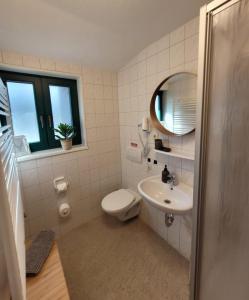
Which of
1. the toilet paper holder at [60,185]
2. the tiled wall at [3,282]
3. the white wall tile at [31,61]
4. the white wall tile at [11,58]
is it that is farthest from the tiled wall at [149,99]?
the tiled wall at [3,282]

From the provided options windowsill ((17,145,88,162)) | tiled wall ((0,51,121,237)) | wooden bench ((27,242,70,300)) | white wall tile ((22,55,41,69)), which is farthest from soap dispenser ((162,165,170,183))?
white wall tile ((22,55,41,69))

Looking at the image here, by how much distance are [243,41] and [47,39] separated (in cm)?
151

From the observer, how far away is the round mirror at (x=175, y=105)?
4.35 feet

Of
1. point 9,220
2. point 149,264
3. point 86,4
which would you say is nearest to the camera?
point 9,220

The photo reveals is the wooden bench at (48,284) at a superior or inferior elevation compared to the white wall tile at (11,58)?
inferior

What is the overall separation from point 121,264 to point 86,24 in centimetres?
226

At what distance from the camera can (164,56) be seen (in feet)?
4.83

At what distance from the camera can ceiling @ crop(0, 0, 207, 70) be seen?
3.45 feet

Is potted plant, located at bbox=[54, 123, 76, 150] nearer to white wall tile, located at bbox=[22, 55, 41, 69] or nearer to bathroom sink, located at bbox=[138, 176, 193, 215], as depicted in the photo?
white wall tile, located at bbox=[22, 55, 41, 69]

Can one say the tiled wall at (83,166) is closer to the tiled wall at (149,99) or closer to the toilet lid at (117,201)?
the tiled wall at (149,99)

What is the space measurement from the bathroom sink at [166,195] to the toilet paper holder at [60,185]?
3.08ft

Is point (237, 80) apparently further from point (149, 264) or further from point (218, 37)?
point (149, 264)

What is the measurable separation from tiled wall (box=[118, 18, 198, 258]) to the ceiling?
12cm

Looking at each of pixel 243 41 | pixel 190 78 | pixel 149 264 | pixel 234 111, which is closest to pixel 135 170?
pixel 149 264
